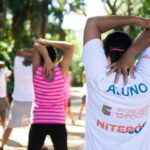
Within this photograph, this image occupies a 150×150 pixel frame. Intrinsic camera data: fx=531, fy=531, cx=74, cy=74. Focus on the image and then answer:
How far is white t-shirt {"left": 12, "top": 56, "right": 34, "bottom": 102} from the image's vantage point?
8.20 metres

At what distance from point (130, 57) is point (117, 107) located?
28 centimetres

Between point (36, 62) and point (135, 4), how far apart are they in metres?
25.2

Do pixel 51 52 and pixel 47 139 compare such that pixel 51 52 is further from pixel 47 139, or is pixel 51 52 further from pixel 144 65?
pixel 47 139

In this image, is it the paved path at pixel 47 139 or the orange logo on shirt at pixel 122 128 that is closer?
the orange logo on shirt at pixel 122 128

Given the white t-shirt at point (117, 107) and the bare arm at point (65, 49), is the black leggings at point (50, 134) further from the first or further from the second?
the white t-shirt at point (117, 107)

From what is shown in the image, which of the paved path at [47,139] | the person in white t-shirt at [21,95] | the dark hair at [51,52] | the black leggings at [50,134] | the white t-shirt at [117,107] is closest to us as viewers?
the white t-shirt at [117,107]

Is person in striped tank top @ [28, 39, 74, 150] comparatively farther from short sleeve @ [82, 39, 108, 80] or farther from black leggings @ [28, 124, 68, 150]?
short sleeve @ [82, 39, 108, 80]

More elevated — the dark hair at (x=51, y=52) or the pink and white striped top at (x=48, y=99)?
the dark hair at (x=51, y=52)

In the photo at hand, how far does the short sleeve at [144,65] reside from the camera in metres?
2.87

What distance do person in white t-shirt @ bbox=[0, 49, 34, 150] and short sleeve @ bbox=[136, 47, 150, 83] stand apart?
526cm

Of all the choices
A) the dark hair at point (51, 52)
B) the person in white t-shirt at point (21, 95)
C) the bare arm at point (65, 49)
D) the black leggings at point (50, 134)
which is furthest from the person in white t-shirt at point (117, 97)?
the person in white t-shirt at point (21, 95)

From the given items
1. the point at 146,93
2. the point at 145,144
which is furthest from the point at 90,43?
the point at 145,144

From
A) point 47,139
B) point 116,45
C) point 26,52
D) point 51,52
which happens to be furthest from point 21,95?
point 116,45

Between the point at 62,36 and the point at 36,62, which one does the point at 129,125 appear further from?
the point at 62,36
